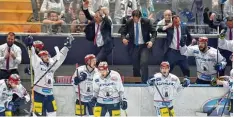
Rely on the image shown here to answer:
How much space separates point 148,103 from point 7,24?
3.17 meters

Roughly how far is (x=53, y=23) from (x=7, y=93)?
1.92 m

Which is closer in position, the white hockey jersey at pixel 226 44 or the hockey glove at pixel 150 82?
the hockey glove at pixel 150 82

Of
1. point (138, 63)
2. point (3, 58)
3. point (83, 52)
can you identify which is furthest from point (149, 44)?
point (3, 58)

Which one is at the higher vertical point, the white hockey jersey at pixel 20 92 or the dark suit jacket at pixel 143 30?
the dark suit jacket at pixel 143 30

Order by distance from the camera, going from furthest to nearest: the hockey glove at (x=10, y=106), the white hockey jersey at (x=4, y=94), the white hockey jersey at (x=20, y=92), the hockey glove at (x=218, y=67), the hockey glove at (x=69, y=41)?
1. the hockey glove at (x=218, y=67)
2. the hockey glove at (x=69, y=41)
3. the white hockey jersey at (x=20, y=92)
4. the white hockey jersey at (x=4, y=94)
5. the hockey glove at (x=10, y=106)

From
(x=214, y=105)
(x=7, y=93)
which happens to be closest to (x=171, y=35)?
(x=214, y=105)

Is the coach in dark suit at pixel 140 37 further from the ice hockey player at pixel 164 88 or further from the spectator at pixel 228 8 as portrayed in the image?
the spectator at pixel 228 8

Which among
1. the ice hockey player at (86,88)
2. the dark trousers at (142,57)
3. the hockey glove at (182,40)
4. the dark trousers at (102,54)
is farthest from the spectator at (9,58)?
the hockey glove at (182,40)

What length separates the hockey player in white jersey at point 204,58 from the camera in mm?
15727

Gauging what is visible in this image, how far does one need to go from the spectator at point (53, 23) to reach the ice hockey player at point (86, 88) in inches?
51.6

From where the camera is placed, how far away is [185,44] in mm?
15719

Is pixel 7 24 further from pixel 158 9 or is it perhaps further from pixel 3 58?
pixel 158 9

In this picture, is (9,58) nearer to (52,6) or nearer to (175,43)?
(52,6)

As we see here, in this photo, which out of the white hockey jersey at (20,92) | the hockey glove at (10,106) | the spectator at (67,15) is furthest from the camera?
the spectator at (67,15)
